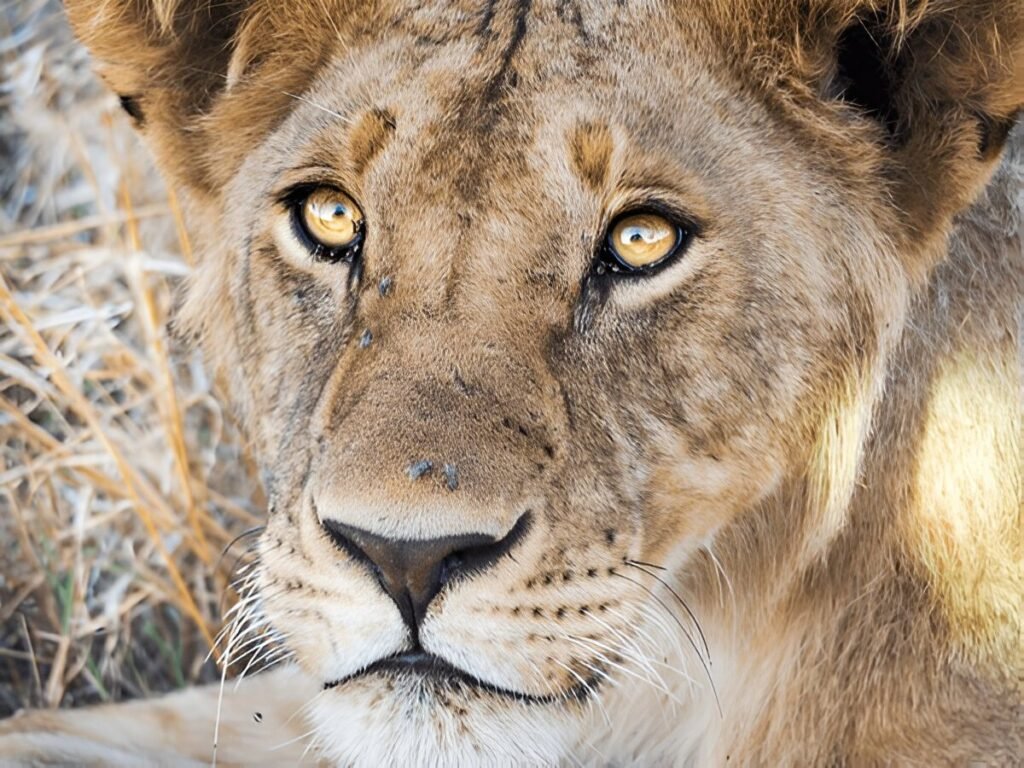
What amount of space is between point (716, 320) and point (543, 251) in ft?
0.93

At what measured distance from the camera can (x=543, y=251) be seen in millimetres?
2057

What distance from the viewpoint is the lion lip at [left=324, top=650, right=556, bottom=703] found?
1.86m

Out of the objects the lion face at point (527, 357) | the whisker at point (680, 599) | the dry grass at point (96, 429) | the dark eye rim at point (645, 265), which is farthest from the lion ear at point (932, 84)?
the dry grass at point (96, 429)

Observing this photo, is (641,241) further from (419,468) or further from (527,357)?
(419,468)

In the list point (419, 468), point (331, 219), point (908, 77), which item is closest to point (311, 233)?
point (331, 219)

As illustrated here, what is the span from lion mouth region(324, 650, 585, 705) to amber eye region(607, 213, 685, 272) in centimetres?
63

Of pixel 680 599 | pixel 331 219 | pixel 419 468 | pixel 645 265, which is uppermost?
pixel 645 265

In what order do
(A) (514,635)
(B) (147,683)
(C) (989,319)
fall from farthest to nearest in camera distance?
(B) (147,683), (C) (989,319), (A) (514,635)

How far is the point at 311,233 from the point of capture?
7.62 feet

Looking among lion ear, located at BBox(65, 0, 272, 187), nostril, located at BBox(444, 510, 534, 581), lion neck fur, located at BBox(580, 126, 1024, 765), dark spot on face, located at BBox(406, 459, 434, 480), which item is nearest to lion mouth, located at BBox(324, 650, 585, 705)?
nostril, located at BBox(444, 510, 534, 581)

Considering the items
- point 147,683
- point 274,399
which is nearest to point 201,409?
point 147,683

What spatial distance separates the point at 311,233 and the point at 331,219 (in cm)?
6

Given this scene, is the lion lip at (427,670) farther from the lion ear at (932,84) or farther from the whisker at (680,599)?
the lion ear at (932,84)

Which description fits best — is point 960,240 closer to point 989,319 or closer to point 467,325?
point 989,319
